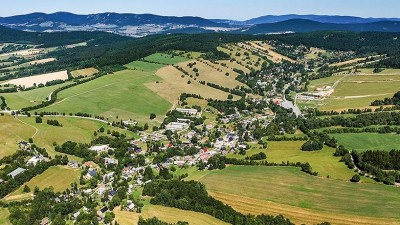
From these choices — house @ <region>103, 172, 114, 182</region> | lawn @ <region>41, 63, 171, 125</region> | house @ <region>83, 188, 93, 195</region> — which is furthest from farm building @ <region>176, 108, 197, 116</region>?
house @ <region>83, 188, 93, 195</region>

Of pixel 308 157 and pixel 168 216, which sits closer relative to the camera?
pixel 168 216

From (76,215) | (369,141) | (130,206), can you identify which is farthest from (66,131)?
(369,141)

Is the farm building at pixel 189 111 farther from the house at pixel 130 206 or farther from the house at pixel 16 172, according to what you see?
the house at pixel 130 206

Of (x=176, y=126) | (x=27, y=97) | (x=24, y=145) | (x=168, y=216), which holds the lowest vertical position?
(x=168, y=216)

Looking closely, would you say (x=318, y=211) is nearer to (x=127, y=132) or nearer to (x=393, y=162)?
(x=393, y=162)

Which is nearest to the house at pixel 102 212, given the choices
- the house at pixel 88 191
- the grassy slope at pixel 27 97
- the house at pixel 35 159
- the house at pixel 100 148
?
the house at pixel 88 191

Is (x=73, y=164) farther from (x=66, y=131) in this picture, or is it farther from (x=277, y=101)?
(x=277, y=101)
